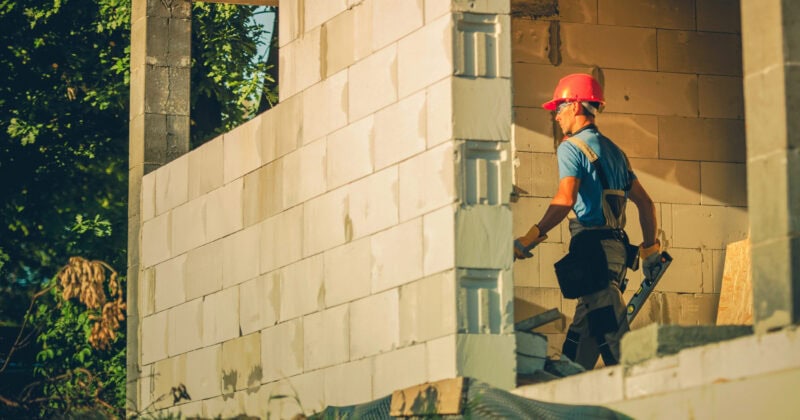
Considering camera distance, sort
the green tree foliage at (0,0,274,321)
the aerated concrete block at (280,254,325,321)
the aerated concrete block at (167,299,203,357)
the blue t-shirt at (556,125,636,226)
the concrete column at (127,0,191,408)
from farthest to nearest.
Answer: the green tree foliage at (0,0,274,321) < the concrete column at (127,0,191,408) < the aerated concrete block at (167,299,203,357) < the aerated concrete block at (280,254,325,321) < the blue t-shirt at (556,125,636,226)

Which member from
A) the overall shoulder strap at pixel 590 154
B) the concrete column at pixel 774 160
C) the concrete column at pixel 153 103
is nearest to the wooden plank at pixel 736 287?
the overall shoulder strap at pixel 590 154

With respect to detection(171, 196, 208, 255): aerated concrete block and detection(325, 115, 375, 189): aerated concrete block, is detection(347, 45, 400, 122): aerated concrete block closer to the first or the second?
detection(325, 115, 375, 189): aerated concrete block

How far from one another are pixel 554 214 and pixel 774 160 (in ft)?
7.23

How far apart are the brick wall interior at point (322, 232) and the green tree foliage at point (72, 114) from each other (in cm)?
902

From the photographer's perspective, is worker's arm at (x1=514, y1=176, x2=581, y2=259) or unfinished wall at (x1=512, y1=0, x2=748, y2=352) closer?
worker's arm at (x1=514, y1=176, x2=581, y2=259)

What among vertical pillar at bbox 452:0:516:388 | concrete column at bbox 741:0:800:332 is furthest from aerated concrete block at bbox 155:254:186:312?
concrete column at bbox 741:0:800:332

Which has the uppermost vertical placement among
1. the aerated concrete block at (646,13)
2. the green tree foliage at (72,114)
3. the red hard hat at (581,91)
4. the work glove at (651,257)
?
the green tree foliage at (72,114)

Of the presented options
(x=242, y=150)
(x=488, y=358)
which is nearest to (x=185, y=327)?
(x=242, y=150)

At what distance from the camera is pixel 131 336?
1327 cm

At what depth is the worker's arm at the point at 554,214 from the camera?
910cm

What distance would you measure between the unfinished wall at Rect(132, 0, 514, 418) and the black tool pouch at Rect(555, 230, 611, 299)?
1159 mm

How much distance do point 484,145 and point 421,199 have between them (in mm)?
471

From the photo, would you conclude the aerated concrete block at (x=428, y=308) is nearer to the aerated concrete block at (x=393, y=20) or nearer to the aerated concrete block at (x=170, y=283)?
the aerated concrete block at (x=393, y=20)

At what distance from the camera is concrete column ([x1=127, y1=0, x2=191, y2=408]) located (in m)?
13.2
